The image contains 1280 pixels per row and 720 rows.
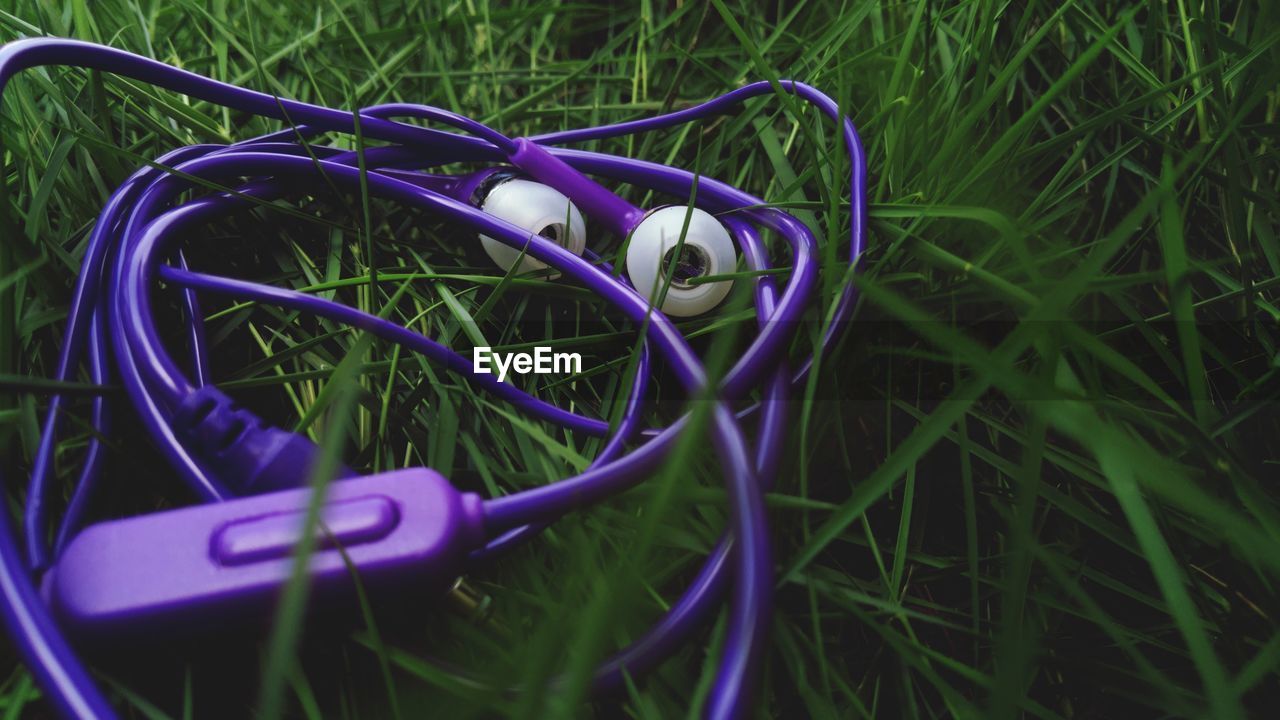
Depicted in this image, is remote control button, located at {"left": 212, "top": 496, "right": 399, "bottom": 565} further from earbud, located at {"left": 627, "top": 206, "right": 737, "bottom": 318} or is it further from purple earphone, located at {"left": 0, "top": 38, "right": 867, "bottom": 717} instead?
→ earbud, located at {"left": 627, "top": 206, "right": 737, "bottom": 318}

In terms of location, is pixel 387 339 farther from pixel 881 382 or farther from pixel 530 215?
pixel 881 382

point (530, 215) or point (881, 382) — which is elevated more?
point (530, 215)

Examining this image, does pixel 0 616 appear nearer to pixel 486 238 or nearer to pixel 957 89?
pixel 486 238

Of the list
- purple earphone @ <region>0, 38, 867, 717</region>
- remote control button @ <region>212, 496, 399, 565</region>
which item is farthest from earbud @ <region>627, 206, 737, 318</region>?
remote control button @ <region>212, 496, 399, 565</region>

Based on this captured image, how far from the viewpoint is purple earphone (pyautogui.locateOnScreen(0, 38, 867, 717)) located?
33 centimetres

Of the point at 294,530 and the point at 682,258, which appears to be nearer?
the point at 294,530

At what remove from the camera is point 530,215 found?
53 centimetres

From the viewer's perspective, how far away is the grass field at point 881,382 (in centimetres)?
36

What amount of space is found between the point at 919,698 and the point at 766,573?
0.18m

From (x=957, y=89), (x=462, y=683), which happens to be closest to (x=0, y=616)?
(x=462, y=683)

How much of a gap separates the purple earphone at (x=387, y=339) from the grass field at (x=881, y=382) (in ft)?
0.09

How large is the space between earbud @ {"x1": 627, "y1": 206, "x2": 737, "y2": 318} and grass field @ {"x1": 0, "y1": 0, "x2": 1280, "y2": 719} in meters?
0.05

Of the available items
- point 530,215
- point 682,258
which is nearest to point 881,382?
point 682,258

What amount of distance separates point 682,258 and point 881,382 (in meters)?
0.16
